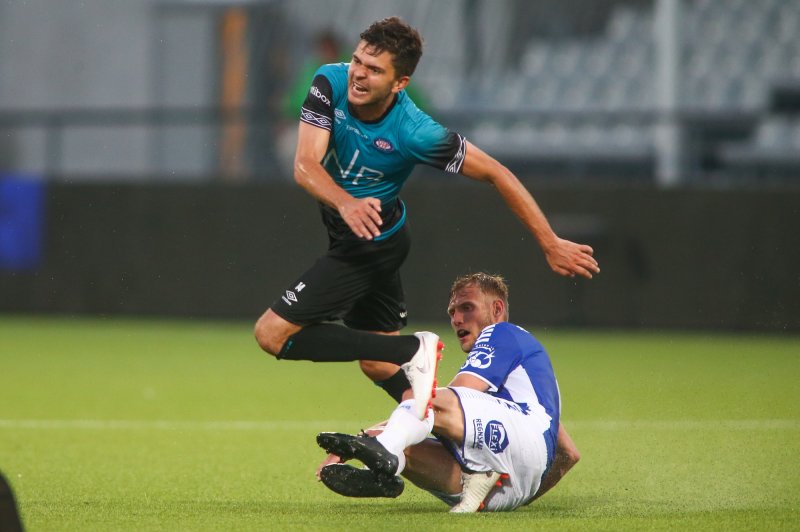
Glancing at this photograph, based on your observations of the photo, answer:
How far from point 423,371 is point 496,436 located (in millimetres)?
433

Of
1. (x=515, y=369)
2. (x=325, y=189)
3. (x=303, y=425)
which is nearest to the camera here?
(x=325, y=189)

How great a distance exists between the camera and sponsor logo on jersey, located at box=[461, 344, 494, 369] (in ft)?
18.4

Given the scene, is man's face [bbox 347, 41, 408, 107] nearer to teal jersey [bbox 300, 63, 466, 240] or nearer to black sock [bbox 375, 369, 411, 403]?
teal jersey [bbox 300, 63, 466, 240]

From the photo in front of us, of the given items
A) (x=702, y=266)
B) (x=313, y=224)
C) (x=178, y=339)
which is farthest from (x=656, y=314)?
(x=178, y=339)

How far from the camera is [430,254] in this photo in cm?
1505

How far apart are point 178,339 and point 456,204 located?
11.5ft

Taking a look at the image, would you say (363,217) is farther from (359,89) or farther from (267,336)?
(267,336)

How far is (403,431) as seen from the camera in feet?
17.4

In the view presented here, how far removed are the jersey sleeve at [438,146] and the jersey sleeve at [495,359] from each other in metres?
0.78

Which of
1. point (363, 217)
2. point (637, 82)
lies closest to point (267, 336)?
point (363, 217)

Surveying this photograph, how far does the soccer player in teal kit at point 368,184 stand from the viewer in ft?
18.9

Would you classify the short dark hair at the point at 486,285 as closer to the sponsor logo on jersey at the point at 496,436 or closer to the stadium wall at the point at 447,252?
the sponsor logo on jersey at the point at 496,436

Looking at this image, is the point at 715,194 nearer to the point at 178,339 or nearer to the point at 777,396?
the point at 777,396

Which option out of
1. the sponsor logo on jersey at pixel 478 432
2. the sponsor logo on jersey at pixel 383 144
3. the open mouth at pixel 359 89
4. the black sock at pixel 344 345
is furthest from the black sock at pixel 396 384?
the open mouth at pixel 359 89
